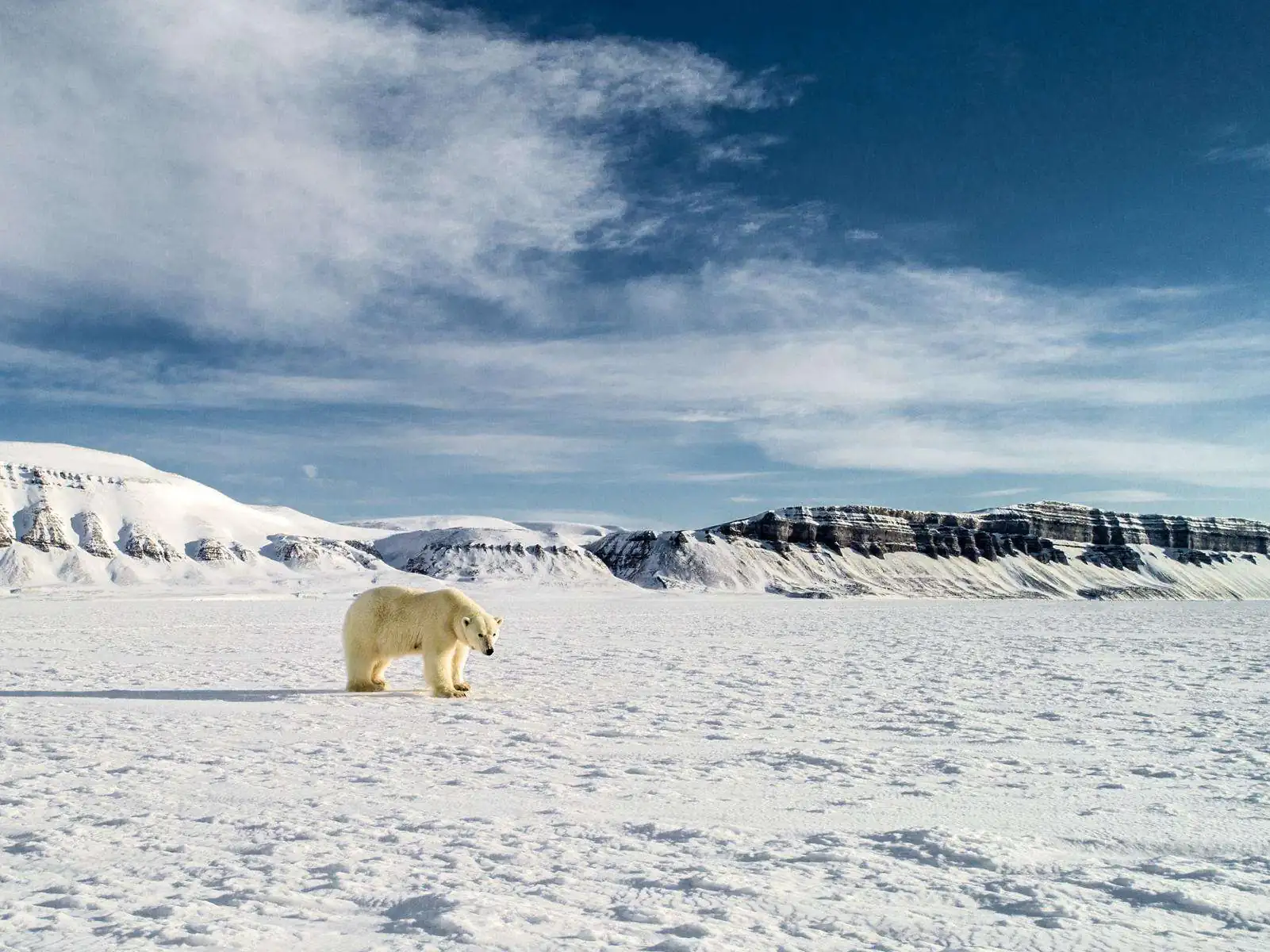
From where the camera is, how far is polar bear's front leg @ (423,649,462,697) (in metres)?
10.8

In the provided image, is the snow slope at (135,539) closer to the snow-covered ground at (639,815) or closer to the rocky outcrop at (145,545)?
the rocky outcrop at (145,545)

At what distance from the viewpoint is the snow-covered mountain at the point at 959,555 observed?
391 feet

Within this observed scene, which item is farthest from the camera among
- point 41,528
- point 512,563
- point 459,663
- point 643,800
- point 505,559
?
point 505,559

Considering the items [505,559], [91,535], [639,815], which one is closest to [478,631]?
[639,815]

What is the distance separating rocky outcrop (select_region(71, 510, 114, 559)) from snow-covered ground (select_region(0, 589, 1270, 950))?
124547 millimetres

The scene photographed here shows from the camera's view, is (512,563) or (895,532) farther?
(895,532)

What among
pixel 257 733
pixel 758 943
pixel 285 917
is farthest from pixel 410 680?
pixel 758 943

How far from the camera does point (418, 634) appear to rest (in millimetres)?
11094

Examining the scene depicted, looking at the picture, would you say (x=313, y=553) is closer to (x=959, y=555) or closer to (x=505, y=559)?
(x=505, y=559)

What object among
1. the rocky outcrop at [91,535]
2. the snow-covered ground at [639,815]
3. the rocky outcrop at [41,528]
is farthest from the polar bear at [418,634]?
the rocky outcrop at [41,528]

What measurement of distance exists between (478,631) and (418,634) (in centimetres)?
87

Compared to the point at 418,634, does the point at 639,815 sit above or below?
below

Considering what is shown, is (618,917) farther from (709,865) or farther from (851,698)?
(851,698)

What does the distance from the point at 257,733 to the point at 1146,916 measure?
726 cm
